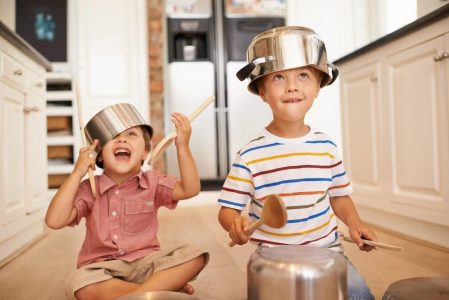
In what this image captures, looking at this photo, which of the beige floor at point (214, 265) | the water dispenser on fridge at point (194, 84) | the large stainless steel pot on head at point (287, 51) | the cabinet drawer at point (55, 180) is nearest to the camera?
the large stainless steel pot on head at point (287, 51)

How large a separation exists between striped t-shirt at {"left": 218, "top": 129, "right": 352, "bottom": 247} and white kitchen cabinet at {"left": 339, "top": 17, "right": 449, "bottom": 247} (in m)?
0.77

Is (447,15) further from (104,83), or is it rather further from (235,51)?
(104,83)

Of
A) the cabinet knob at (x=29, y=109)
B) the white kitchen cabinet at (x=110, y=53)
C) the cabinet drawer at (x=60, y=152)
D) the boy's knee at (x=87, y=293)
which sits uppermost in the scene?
the white kitchen cabinet at (x=110, y=53)

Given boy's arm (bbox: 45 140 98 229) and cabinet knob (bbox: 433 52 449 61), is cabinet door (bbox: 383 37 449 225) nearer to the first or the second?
cabinet knob (bbox: 433 52 449 61)

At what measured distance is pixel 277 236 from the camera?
2.77 feet

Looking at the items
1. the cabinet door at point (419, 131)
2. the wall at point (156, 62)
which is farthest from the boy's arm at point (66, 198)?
the wall at point (156, 62)

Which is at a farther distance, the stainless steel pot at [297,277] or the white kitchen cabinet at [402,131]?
A: the white kitchen cabinet at [402,131]

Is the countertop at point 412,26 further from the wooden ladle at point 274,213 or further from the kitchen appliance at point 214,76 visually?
the kitchen appliance at point 214,76

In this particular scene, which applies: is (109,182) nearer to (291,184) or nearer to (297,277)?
(291,184)

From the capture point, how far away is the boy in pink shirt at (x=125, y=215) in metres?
0.94

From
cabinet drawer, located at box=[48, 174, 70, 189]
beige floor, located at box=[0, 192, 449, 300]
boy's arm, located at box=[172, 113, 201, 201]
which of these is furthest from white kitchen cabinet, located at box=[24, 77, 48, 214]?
boy's arm, located at box=[172, 113, 201, 201]

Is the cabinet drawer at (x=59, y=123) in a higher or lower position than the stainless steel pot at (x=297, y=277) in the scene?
higher

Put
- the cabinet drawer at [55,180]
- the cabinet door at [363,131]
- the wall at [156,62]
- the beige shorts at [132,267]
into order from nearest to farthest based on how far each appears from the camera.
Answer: the beige shorts at [132,267] < the cabinet door at [363,131] < the cabinet drawer at [55,180] < the wall at [156,62]

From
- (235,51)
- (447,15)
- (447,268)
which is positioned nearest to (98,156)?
(447,268)
